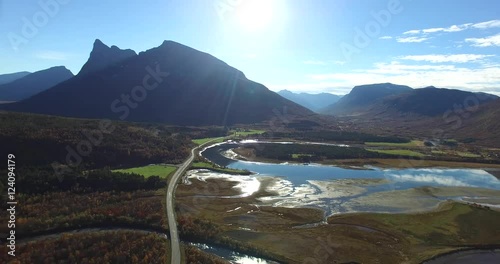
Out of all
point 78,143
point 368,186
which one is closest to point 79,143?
point 78,143

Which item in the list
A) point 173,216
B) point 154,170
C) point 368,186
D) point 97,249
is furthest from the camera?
point 154,170

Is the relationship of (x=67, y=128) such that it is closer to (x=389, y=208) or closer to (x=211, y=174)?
(x=211, y=174)

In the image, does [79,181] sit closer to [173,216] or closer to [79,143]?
[79,143]

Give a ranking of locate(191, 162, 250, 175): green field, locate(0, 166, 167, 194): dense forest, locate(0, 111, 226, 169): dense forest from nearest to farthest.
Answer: locate(0, 166, 167, 194): dense forest < locate(0, 111, 226, 169): dense forest < locate(191, 162, 250, 175): green field

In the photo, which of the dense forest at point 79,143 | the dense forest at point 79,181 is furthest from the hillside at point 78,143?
the dense forest at point 79,181

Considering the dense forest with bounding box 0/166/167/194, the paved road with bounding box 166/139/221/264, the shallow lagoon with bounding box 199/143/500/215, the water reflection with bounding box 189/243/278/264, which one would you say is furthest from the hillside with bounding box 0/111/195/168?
the water reflection with bounding box 189/243/278/264

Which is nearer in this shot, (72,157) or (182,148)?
(72,157)

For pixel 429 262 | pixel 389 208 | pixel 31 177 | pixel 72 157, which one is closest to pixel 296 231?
pixel 429 262

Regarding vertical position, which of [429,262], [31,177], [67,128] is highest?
[67,128]

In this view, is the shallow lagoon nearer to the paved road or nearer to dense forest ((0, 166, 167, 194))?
the paved road
